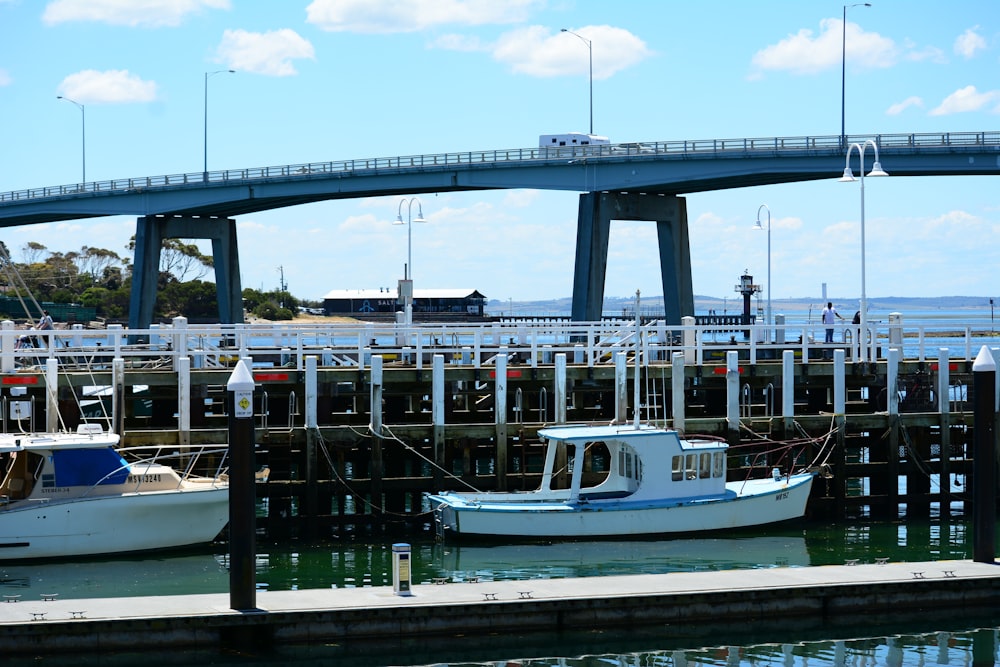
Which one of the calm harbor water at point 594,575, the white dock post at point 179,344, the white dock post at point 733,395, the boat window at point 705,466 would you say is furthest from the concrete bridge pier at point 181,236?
the boat window at point 705,466

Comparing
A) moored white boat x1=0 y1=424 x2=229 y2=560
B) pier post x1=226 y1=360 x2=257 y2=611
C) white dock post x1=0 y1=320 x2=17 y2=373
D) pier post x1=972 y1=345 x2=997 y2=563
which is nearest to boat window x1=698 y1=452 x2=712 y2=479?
pier post x1=972 y1=345 x2=997 y2=563

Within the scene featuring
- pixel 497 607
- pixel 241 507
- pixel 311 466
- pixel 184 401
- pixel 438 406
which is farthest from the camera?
pixel 438 406

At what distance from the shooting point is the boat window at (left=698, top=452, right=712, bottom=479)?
2912 centimetres

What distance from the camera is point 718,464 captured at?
29.4 meters

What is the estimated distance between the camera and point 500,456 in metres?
30.5

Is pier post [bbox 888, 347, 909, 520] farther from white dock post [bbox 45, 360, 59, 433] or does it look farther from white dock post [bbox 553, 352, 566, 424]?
white dock post [bbox 45, 360, 59, 433]

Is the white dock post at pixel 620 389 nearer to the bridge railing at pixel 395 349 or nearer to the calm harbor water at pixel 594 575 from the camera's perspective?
the bridge railing at pixel 395 349

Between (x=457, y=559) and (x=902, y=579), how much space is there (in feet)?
30.1

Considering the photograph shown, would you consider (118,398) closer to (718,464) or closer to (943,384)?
(718,464)

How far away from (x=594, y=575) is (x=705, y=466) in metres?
4.73

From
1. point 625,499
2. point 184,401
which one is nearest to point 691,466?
point 625,499

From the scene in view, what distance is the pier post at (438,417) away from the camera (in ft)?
98.8

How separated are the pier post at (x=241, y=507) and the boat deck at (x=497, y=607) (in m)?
0.31

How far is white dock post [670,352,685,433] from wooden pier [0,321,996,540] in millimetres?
37
